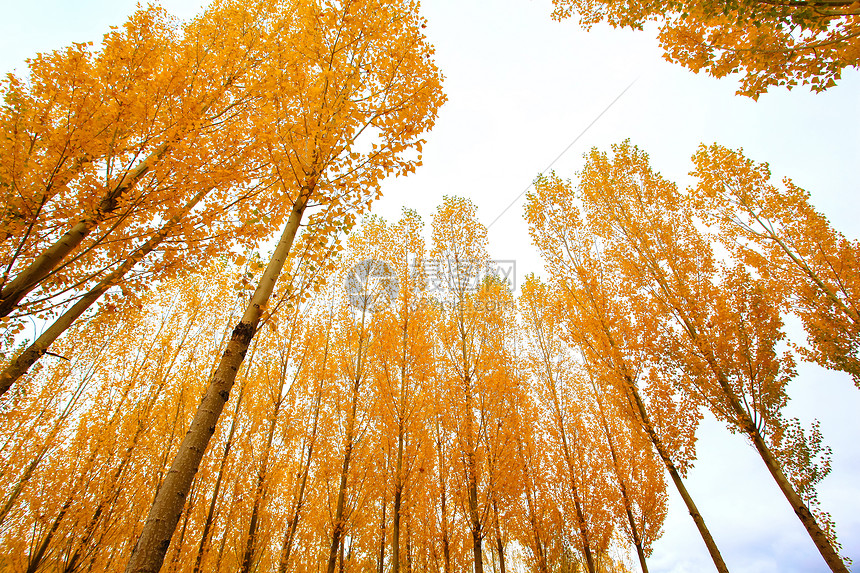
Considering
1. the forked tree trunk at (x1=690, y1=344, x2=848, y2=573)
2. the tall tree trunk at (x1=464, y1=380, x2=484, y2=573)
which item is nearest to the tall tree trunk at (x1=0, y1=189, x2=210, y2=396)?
the tall tree trunk at (x1=464, y1=380, x2=484, y2=573)

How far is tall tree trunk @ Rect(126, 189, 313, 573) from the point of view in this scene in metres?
1.66

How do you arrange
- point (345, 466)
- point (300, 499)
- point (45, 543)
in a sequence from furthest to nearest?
point (300, 499) < point (345, 466) < point (45, 543)

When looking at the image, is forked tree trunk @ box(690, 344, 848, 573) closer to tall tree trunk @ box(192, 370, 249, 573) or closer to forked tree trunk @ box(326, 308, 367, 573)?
forked tree trunk @ box(326, 308, 367, 573)

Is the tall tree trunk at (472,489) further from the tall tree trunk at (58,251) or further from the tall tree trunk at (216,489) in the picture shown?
the tall tree trunk at (58,251)

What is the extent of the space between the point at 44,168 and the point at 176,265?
3.85 feet

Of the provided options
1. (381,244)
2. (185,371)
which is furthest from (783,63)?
(185,371)

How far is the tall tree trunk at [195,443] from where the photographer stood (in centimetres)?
166

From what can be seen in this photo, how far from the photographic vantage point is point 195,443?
1.96 meters

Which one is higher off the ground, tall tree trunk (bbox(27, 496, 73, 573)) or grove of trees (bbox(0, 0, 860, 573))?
grove of trees (bbox(0, 0, 860, 573))

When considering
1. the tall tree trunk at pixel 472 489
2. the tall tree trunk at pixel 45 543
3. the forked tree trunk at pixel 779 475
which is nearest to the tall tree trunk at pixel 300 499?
the tall tree trunk at pixel 472 489

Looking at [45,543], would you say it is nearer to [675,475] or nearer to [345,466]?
[345,466]

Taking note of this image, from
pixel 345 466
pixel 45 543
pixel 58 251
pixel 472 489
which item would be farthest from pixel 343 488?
pixel 58 251

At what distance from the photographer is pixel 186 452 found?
191 centimetres

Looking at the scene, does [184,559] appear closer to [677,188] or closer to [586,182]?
[586,182]
